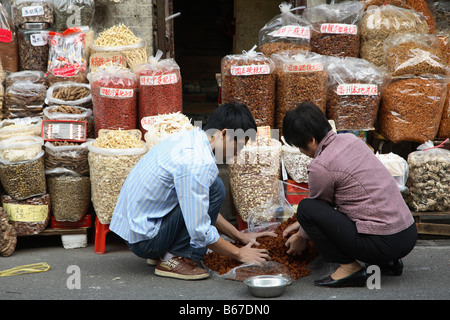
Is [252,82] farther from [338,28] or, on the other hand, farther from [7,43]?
[7,43]

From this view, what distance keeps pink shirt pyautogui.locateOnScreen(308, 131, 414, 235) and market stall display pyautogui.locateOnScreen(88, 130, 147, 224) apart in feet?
4.14

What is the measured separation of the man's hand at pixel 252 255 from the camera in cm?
282

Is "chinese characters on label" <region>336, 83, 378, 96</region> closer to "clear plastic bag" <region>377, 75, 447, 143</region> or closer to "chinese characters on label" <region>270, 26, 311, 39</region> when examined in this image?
"clear plastic bag" <region>377, 75, 447, 143</region>

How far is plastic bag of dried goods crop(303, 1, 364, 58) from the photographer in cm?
406

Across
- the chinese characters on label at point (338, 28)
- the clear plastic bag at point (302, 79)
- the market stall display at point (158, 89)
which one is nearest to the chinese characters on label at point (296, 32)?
the chinese characters on label at point (338, 28)

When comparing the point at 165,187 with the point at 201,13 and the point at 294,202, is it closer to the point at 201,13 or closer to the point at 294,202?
the point at 294,202

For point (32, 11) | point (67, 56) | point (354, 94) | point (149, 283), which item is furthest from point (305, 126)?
point (32, 11)

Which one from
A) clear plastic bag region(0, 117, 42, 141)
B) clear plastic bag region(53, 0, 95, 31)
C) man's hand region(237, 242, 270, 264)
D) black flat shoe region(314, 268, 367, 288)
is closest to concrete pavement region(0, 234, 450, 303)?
black flat shoe region(314, 268, 367, 288)

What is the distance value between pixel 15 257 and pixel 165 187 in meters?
1.30

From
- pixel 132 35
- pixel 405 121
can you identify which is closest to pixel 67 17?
pixel 132 35

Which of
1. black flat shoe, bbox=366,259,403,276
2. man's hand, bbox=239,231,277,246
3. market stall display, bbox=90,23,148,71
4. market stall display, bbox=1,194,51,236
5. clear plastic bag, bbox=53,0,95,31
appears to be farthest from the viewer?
clear plastic bag, bbox=53,0,95,31

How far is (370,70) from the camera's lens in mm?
3838

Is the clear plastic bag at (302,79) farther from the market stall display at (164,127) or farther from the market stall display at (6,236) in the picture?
the market stall display at (6,236)

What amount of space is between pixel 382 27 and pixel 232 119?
1.97 m
